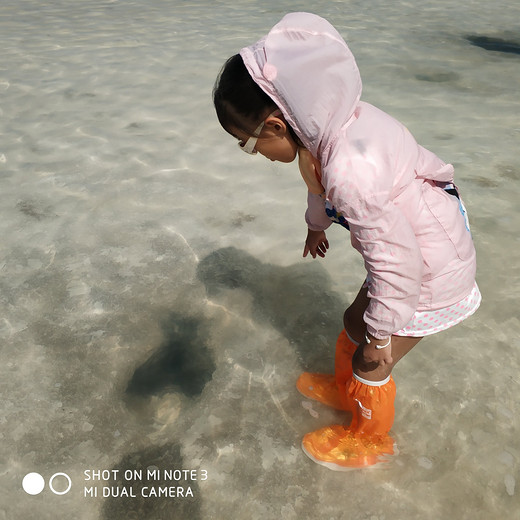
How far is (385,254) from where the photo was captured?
1.42 meters

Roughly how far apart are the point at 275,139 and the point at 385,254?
1.53 ft

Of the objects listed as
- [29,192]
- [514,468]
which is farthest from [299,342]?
[29,192]

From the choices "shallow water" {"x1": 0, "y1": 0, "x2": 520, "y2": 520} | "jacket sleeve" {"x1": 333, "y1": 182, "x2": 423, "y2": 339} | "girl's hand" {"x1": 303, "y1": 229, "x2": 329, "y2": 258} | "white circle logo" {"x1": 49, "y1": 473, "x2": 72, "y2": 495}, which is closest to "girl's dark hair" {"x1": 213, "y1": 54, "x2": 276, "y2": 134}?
"jacket sleeve" {"x1": 333, "y1": 182, "x2": 423, "y2": 339}

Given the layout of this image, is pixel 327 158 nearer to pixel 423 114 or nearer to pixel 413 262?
pixel 413 262

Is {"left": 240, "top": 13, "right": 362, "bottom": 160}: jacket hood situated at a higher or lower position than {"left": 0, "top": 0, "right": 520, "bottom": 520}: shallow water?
higher

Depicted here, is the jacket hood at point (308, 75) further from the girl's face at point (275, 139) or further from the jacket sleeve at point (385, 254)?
the jacket sleeve at point (385, 254)

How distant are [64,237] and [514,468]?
2.58 metres

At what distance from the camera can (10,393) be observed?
6.81 feet

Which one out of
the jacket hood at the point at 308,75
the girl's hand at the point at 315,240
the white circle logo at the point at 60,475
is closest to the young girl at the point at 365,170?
the jacket hood at the point at 308,75

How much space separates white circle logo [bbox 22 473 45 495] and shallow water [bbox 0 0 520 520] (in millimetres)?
28

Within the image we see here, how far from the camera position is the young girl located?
1.38m

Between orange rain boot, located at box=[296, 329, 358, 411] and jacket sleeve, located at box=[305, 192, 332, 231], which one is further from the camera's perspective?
orange rain boot, located at box=[296, 329, 358, 411]

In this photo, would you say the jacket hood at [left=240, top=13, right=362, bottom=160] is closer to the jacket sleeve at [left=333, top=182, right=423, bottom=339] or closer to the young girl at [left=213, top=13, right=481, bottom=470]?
the young girl at [left=213, top=13, right=481, bottom=470]

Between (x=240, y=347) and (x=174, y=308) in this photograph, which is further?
(x=174, y=308)
